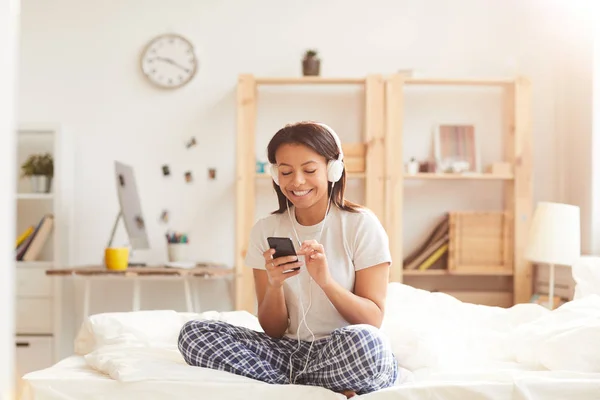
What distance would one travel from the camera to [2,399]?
28.6 inches

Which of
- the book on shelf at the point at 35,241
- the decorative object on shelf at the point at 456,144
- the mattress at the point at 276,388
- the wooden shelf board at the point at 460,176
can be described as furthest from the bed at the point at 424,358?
the book on shelf at the point at 35,241

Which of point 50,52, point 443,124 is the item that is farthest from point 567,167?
point 50,52

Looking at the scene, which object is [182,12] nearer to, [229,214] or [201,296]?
[229,214]

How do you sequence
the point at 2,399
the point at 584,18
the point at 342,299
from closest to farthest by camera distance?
the point at 2,399 < the point at 342,299 < the point at 584,18

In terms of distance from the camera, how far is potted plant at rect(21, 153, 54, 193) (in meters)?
3.82

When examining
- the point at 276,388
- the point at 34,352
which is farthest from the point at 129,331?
the point at 34,352

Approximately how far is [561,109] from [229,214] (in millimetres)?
1834

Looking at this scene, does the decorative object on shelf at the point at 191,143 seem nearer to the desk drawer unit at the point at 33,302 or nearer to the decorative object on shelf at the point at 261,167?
the decorative object on shelf at the point at 261,167

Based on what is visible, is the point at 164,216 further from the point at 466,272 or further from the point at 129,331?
the point at 129,331

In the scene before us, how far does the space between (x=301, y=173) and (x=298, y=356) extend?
1.52 ft

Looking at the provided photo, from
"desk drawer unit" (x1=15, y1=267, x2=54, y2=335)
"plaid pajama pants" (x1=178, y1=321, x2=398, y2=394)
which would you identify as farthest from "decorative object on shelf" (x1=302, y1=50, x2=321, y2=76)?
"plaid pajama pants" (x1=178, y1=321, x2=398, y2=394)

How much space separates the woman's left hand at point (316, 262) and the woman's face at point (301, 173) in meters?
0.16

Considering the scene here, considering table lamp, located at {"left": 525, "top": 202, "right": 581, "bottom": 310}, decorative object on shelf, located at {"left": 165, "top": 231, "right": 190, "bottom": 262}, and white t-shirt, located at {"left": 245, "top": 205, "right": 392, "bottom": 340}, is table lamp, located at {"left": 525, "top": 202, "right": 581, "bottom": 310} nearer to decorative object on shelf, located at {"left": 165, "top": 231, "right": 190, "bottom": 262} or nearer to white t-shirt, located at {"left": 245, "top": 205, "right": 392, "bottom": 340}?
white t-shirt, located at {"left": 245, "top": 205, "right": 392, "bottom": 340}

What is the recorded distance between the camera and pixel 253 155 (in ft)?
12.6
